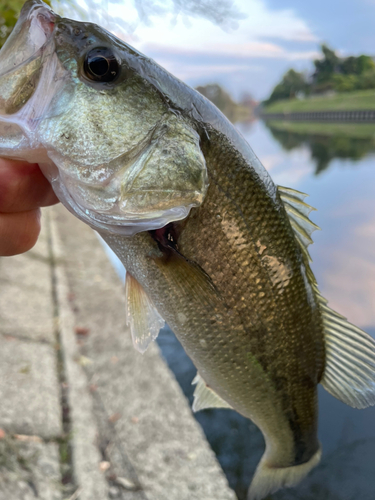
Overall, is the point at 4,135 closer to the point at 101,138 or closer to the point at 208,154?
the point at 101,138

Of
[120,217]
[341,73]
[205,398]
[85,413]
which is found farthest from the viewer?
[341,73]

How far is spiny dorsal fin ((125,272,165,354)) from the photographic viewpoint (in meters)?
1.12

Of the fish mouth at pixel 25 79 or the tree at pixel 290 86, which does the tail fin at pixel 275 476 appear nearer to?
the fish mouth at pixel 25 79

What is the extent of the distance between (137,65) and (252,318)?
772mm

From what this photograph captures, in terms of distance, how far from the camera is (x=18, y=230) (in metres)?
1.10

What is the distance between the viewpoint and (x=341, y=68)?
357 inches

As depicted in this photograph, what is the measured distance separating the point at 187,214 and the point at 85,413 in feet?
6.90

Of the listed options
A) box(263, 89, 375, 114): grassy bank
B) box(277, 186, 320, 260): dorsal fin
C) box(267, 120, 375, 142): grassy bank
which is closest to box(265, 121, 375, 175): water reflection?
box(267, 120, 375, 142): grassy bank

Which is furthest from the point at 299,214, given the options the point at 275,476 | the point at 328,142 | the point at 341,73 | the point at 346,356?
the point at 328,142

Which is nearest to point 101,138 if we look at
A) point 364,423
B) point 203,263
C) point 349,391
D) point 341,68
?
point 203,263

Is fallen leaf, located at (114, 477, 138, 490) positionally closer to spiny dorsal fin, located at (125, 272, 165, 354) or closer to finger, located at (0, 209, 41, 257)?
spiny dorsal fin, located at (125, 272, 165, 354)

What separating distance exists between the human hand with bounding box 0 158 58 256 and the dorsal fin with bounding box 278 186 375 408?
0.77m

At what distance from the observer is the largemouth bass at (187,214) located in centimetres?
83

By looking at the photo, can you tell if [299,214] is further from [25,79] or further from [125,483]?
[125,483]
